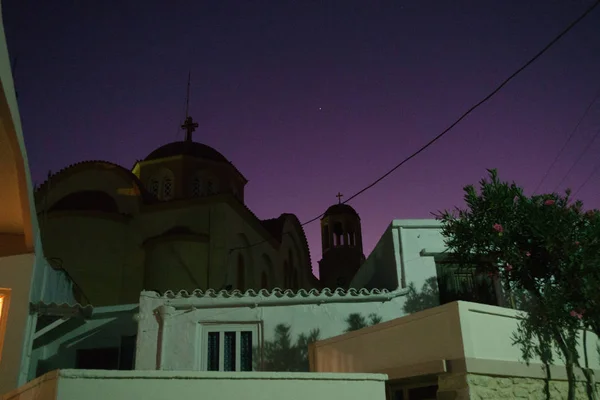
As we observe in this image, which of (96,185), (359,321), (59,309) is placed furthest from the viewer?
(96,185)

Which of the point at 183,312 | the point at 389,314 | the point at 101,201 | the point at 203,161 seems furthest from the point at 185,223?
the point at 389,314

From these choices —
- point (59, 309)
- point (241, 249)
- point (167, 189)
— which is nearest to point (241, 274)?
point (241, 249)

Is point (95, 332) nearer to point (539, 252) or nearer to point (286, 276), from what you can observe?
point (539, 252)

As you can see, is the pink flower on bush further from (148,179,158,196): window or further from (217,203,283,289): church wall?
(148,179,158,196): window

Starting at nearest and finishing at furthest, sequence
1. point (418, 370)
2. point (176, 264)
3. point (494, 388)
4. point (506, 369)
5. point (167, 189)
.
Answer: point (494, 388) < point (506, 369) < point (418, 370) < point (176, 264) < point (167, 189)

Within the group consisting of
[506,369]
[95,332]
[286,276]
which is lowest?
[506,369]

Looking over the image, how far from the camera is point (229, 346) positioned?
12570mm

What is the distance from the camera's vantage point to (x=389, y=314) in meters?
12.8

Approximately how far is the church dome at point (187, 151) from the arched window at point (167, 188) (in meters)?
1.14

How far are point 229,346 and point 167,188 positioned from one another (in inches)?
542

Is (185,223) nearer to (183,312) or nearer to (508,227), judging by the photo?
(183,312)

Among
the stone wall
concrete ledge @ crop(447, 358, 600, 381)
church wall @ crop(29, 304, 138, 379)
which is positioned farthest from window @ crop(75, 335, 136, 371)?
concrete ledge @ crop(447, 358, 600, 381)

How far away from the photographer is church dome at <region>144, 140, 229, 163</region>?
25.6 metres

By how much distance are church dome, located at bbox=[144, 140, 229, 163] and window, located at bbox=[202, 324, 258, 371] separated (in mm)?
14083
